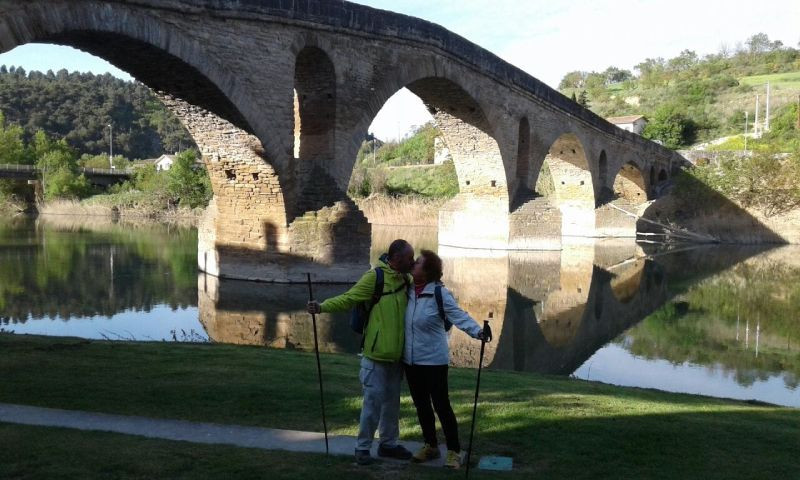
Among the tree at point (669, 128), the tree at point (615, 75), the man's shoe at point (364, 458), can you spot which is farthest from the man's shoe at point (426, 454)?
the tree at point (615, 75)

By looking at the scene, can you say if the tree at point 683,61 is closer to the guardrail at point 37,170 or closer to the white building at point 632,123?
the white building at point 632,123

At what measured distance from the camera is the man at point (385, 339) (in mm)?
4523

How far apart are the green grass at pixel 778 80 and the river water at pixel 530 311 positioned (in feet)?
169

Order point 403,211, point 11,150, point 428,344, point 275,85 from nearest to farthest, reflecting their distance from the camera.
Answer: point 428,344
point 275,85
point 403,211
point 11,150

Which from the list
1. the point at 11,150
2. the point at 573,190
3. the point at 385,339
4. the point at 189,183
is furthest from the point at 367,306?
the point at 11,150

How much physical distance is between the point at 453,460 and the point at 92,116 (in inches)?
3178

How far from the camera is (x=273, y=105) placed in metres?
15.0

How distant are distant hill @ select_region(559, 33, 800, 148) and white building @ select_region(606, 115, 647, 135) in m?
1.02

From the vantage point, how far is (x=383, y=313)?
4.58 metres

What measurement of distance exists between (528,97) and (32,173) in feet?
115

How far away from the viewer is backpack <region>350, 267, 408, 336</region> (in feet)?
15.0

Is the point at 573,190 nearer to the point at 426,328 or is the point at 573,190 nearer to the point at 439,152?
the point at 439,152

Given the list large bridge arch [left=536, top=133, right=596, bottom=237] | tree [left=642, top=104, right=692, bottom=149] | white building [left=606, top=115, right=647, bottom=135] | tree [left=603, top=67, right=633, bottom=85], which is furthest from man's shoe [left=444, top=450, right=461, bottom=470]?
tree [left=603, top=67, right=633, bottom=85]

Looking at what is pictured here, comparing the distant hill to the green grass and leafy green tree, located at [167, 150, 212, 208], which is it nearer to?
the green grass
